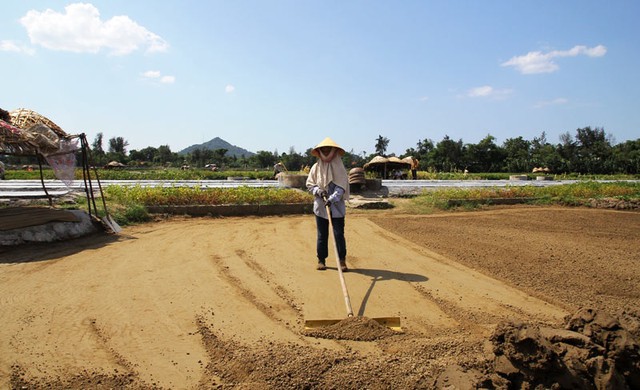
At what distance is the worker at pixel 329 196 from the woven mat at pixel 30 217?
433 centimetres

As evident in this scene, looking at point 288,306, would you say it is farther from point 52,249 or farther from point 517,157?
point 517,157

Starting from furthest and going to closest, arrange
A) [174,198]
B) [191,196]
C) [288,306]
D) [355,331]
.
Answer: [191,196] → [174,198] → [288,306] → [355,331]

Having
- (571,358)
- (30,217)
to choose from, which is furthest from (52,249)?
(571,358)

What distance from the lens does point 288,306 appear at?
12.7 feet

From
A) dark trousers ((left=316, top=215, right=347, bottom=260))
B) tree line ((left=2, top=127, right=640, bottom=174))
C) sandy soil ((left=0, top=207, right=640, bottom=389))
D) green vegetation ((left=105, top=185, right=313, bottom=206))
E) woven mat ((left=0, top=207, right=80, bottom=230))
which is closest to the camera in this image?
sandy soil ((left=0, top=207, right=640, bottom=389))

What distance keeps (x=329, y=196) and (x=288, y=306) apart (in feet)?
5.48

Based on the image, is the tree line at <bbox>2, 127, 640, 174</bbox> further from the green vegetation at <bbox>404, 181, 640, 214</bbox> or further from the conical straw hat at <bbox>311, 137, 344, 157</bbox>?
the conical straw hat at <bbox>311, 137, 344, 157</bbox>

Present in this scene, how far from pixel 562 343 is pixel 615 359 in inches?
10.0

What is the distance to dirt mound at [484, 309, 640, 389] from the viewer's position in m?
2.17

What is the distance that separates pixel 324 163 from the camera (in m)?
5.23

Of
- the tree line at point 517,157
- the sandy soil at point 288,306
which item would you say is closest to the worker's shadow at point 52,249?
the sandy soil at point 288,306

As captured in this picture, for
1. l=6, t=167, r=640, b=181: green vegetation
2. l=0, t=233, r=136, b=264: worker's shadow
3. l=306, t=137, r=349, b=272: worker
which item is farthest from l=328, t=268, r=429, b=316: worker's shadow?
l=6, t=167, r=640, b=181: green vegetation

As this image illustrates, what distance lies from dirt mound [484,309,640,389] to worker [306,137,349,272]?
274cm

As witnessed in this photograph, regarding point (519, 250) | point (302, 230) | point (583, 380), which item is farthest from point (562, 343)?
point (302, 230)
